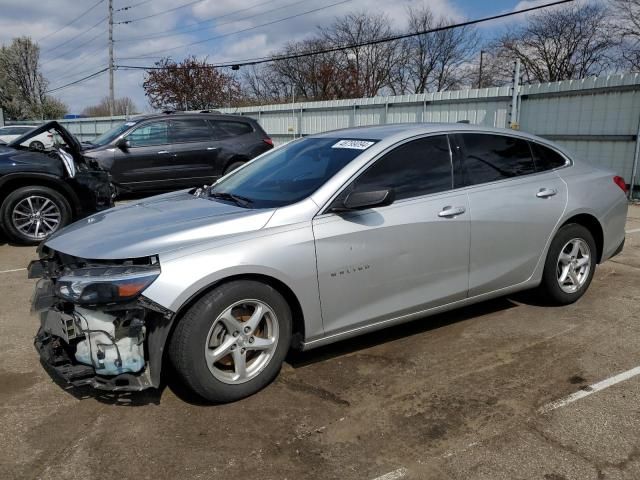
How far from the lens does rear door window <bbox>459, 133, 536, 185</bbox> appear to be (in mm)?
4109

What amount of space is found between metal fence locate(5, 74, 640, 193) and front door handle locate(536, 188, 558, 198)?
237 inches

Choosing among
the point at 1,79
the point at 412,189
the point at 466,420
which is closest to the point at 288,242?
the point at 412,189

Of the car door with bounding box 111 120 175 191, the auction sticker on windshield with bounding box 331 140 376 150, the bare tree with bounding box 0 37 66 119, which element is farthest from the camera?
the bare tree with bounding box 0 37 66 119

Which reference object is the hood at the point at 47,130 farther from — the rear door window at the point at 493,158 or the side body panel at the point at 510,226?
the side body panel at the point at 510,226

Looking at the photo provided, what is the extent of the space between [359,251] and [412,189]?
26.8 inches

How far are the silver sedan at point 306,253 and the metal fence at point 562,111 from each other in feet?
20.8

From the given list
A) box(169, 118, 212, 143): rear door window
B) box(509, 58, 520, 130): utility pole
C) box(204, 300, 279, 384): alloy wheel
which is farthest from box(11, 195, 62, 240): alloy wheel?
box(509, 58, 520, 130): utility pole

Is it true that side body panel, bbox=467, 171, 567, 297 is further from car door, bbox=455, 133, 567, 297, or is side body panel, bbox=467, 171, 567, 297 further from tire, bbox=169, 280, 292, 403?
tire, bbox=169, 280, 292, 403

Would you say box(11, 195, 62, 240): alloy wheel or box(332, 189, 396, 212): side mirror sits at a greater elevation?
box(332, 189, 396, 212): side mirror

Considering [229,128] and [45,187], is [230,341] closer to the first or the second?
[45,187]

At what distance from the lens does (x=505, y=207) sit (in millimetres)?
4109

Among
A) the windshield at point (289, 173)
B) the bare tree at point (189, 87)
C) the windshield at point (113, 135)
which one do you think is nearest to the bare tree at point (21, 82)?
the bare tree at point (189, 87)

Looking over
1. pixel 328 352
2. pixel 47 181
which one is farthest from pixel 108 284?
pixel 47 181

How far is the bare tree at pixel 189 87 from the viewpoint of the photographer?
4034 cm
